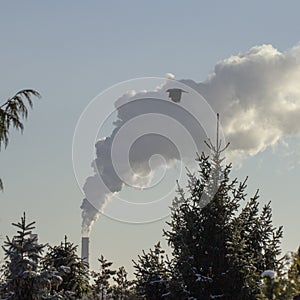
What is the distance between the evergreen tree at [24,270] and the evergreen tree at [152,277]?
8267 millimetres

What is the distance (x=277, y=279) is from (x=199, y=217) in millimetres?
13046

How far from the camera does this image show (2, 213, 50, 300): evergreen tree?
26.1 meters

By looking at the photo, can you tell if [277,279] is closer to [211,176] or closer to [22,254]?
[22,254]

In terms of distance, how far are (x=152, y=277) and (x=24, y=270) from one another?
9.39 m

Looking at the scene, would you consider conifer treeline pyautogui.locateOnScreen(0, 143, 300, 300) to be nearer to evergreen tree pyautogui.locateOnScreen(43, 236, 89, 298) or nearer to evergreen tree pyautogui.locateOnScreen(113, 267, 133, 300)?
evergreen tree pyautogui.locateOnScreen(43, 236, 89, 298)

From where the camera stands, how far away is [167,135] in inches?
2522

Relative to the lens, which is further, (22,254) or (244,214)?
(244,214)

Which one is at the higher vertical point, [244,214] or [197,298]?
[244,214]

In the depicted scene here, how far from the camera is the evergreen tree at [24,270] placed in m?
26.1

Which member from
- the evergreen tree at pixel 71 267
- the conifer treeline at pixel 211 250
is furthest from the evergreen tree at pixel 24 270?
the evergreen tree at pixel 71 267

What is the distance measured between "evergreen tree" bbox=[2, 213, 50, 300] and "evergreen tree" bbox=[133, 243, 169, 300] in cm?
827

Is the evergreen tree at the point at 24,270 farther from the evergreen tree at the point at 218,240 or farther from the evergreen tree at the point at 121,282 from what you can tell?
the evergreen tree at the point at 121,282

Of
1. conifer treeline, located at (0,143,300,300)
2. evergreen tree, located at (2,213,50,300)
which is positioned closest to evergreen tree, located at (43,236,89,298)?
conifer treeline, located at (0,143,300,300)

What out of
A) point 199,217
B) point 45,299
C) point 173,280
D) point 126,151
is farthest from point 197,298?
point 126,151
